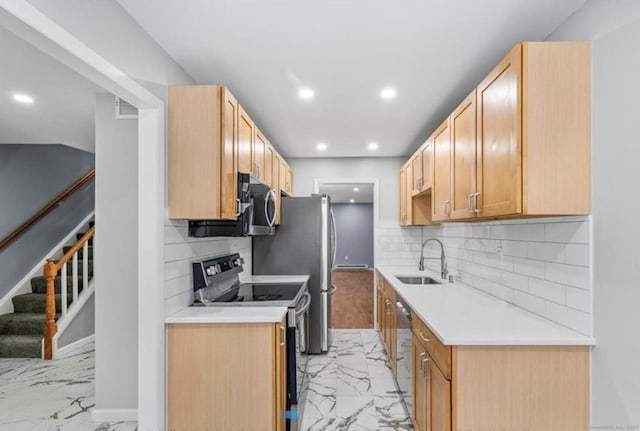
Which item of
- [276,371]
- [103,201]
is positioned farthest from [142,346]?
[103,201]

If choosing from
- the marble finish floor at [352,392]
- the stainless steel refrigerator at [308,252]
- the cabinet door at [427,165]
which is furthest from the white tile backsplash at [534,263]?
the stainless steel refrigerator at [308,252]

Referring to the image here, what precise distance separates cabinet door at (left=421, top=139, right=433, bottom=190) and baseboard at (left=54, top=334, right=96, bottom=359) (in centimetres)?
384

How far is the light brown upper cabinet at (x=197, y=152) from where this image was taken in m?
1.93

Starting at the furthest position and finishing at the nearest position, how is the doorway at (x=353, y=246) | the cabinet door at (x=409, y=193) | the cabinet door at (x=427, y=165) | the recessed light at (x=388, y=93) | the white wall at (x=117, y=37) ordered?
the doorway at (x=353, y=246)
the cabinet door at (x=409, y=193)
the cabinet door at (x=427, y=165)
the recessed light at (x=388, y=93)
the white wall at (x=117, y=37)

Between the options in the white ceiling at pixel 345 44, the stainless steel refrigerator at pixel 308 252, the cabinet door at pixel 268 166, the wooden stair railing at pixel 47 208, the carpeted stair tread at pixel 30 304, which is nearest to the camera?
the white ceiling at pixel 345 44

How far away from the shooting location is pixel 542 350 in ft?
4.82

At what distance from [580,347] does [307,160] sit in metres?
3.75

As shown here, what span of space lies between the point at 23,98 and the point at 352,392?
357 cm

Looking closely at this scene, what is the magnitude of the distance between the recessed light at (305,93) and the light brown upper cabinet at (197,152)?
71 cm

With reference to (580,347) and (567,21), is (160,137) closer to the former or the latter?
(567,21)

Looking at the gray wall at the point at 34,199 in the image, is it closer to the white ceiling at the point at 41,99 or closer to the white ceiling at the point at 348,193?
the white ceiling at the point at 41,99

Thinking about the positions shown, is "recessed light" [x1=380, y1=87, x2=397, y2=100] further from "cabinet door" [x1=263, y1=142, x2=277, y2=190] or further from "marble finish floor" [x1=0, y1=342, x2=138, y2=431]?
"marble finish floor" [x1=0, y1=342, x2=138, y2=431]

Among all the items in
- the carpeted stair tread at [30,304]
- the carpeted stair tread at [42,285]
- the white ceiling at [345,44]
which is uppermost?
the white ceiling at [345,44]

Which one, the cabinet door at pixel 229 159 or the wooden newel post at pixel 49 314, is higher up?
the cabinet door at pixel 229 159
